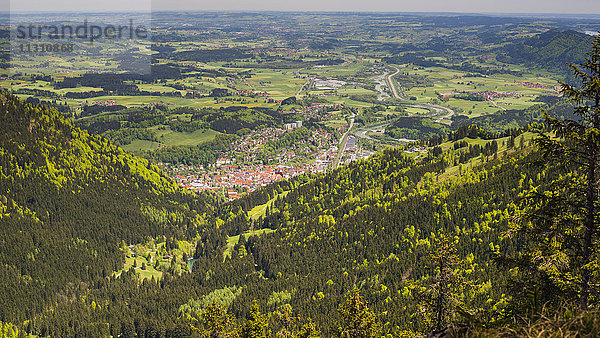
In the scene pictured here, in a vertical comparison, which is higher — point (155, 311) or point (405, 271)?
point (405, 271)

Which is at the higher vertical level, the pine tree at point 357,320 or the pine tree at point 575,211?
the pine tree at point 575,211

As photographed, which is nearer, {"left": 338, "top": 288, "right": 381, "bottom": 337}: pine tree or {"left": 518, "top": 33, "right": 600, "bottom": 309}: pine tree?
{"left": 518, "top": 33, "right": 600, "bottom": 309}: pine tree

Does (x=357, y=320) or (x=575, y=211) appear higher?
(x=575, y=211)

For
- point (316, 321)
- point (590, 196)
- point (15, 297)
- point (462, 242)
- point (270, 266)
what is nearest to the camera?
point (590, 196)

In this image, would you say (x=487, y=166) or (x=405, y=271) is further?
(x=487, y=166)

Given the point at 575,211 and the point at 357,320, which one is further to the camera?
the point at 357,320

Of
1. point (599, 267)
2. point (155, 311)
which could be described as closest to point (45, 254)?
point (155, 311)

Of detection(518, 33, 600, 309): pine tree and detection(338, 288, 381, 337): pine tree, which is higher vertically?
detection(518, 33, 600, 309): pine tree

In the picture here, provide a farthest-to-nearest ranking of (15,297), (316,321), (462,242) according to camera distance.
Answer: (15,297), (462,242), (316,321)

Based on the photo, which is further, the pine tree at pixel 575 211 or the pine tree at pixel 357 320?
the pine tree at pixel 357 320

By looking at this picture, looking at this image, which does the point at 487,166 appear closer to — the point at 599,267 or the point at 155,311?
the point at 155,311

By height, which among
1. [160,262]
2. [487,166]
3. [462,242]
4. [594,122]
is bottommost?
[160,262]
